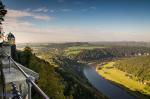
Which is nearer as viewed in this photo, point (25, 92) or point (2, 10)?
point (25, 92)

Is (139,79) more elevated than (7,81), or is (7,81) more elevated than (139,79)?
(7,81)

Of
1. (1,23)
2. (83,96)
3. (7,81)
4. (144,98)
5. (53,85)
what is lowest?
(144,98)

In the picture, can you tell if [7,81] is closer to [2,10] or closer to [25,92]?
[25,92]

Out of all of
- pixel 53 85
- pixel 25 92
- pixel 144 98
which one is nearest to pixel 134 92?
pixel 144 98

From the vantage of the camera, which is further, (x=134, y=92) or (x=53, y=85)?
(x=134, y=92)

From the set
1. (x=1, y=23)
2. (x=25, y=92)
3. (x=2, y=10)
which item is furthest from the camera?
(x=1, y=23)

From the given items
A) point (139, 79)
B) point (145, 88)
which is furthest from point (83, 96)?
point (139, 79)

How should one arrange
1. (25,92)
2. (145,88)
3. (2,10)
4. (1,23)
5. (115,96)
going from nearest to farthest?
1. (25,92)
2. (2,10)
3. (1,23)
4. (115,96)
5. (145,88)

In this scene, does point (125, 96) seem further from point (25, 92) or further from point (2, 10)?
point (25, 92)

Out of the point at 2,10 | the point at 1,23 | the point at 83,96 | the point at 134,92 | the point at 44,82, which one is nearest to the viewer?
the point at 2,10
